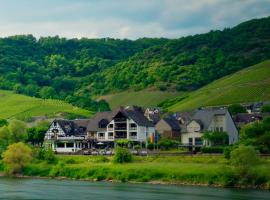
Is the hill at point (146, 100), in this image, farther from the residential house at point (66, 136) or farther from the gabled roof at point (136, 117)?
the gabled roof at point (136, 117)

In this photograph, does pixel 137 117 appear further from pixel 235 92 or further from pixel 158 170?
pixel 235 92

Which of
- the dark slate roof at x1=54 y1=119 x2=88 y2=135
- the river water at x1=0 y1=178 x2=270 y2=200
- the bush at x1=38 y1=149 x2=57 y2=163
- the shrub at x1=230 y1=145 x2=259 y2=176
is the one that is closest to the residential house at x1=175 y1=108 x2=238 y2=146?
the bush at x1=38 y1=149 x2=57 y2=163

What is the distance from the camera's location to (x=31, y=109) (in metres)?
163

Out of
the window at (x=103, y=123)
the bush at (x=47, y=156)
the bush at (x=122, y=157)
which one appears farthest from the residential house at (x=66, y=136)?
the bush at (x=122, y=157)

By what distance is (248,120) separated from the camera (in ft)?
373

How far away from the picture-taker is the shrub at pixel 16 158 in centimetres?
8694

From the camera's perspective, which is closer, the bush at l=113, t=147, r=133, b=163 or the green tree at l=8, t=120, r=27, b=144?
the bush at l=113, t=147, r=133, b=163

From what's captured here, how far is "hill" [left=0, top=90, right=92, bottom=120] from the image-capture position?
156125 mm

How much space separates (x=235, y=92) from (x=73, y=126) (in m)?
58.2

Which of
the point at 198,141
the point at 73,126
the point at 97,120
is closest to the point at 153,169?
the point at 198,141

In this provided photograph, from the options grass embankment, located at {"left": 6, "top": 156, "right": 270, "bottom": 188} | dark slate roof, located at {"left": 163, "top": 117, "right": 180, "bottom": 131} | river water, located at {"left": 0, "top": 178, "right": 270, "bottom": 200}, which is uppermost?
dark slate roof, located at {"left": 163, "top": 117, "right": 180, "bottom": 131}

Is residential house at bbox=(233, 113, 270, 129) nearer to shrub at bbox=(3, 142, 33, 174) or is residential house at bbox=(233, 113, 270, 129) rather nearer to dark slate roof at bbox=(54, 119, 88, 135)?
dark slate roof at bbox=(54, 119, 88, 135)

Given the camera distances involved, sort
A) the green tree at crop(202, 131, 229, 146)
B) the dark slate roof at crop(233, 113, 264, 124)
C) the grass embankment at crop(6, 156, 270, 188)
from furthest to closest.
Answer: the dark slate roof at crop(233, 113, 264, 124)
the green tree at crop(202, 131, 229, 146)
the grass embankment at crop(6, 156, 270, 188)

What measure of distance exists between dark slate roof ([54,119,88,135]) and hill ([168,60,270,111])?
40.7 metres
